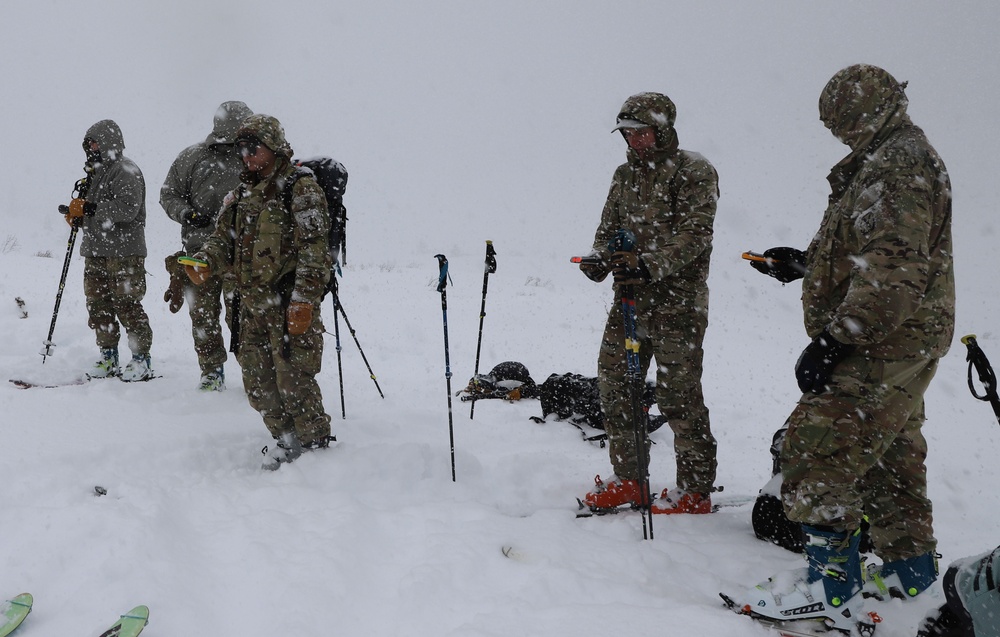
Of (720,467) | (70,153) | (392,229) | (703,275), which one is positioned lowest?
(720,467)

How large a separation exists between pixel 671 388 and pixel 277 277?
10.3 ft

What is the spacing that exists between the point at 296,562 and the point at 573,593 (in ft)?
4.86

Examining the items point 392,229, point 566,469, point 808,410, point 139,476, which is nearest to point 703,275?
point 808,410

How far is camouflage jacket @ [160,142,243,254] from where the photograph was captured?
21.3 ft

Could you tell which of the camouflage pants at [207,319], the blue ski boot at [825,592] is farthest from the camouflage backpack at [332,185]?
the blue ski boot at [825,592]

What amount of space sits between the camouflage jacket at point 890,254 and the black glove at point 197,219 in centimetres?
578

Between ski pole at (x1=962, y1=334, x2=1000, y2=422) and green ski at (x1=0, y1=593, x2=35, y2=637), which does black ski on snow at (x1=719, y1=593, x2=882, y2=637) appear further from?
green ski at (x1=0, y1=593, x2=35, y2=637)

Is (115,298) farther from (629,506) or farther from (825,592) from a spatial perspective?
Result: (825,592)

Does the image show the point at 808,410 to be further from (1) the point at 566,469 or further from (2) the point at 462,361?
(2) the point at 462,361

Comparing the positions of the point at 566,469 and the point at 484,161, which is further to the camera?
the point at 484,161

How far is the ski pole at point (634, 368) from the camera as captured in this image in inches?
155

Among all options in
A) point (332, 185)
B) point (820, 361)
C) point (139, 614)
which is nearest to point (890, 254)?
point (820, 361)

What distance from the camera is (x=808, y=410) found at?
2920mm

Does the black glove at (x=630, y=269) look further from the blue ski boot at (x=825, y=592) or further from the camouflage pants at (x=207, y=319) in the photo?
the camouflage pants at (x=207, y=319)
